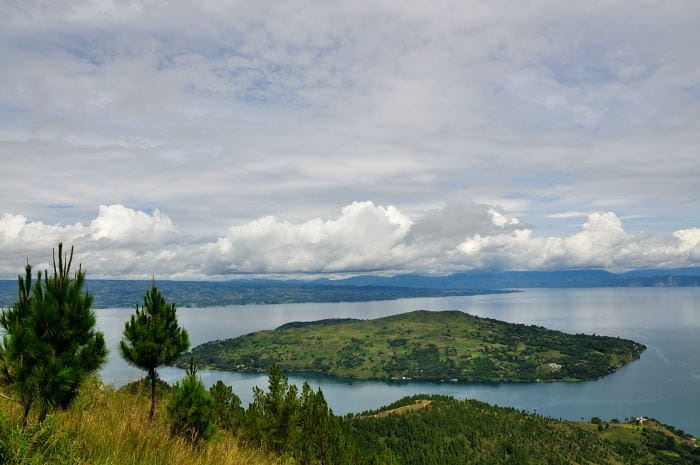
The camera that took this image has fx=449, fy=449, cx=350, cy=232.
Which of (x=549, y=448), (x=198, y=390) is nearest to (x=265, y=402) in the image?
(x=198, y=390)

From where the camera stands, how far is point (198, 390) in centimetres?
2097

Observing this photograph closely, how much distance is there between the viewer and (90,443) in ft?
28.6

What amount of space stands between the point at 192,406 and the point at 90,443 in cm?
1172

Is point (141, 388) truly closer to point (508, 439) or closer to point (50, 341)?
point (50, 341)

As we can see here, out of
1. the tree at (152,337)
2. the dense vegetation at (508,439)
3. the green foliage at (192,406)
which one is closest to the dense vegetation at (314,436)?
the dense vegetation at (508,439)

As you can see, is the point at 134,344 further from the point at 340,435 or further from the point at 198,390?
the point at 340,435

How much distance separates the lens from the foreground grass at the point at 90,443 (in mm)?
6926

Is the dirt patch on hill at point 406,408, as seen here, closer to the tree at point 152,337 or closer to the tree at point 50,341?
the tree at point 152,337

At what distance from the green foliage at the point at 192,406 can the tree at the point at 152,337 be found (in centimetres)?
130

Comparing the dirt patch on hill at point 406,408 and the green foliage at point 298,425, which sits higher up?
the green foliage at point 298,425

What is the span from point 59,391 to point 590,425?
715ft

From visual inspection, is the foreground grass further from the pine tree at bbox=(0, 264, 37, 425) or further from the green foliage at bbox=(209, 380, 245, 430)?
the green foliage at bbox=(209, 380, 245, 430)

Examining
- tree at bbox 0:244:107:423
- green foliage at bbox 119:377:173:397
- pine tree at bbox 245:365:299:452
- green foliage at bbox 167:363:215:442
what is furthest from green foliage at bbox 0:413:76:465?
pine tree at bbox 245:365:299:452

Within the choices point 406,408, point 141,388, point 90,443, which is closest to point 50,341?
point 90,443
